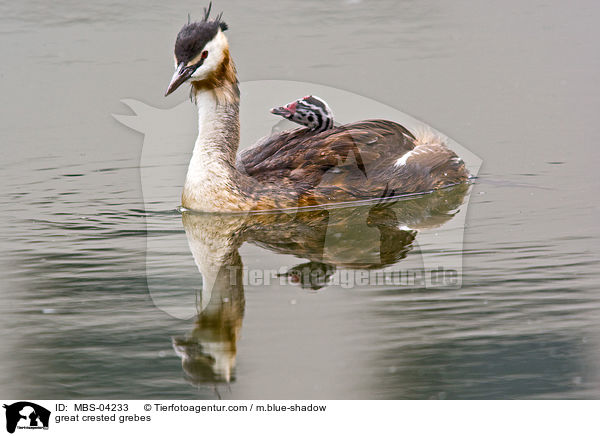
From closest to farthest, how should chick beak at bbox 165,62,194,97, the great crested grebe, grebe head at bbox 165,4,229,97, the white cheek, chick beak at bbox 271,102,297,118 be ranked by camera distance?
chick beak at bbox 165,62,194,97, grebe head at bbox 165,4,229,97, the white cheek, the great crested grebe, chick beak at bbox 271,102,297,118

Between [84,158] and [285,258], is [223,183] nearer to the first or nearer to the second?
[285,258]

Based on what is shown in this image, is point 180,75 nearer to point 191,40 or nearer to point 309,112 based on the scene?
point 191,40

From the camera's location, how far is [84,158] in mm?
12844

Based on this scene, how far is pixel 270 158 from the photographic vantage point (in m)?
10.7

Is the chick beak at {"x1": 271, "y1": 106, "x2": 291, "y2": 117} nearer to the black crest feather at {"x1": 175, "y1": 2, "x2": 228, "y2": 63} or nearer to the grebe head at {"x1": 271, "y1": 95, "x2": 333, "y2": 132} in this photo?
the grebe head at {"x1": 271, "y1": 95, "x2": 333, "y2": 132}

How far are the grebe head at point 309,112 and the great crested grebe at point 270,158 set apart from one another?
115mm

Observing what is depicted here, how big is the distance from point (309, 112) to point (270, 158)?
0.69m

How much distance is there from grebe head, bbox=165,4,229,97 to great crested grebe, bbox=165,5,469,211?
10 millimetres

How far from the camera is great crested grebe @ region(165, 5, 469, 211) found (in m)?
9.86

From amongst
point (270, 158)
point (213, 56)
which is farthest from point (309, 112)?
point (213, 56)

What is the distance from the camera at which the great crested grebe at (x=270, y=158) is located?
32.3ft
